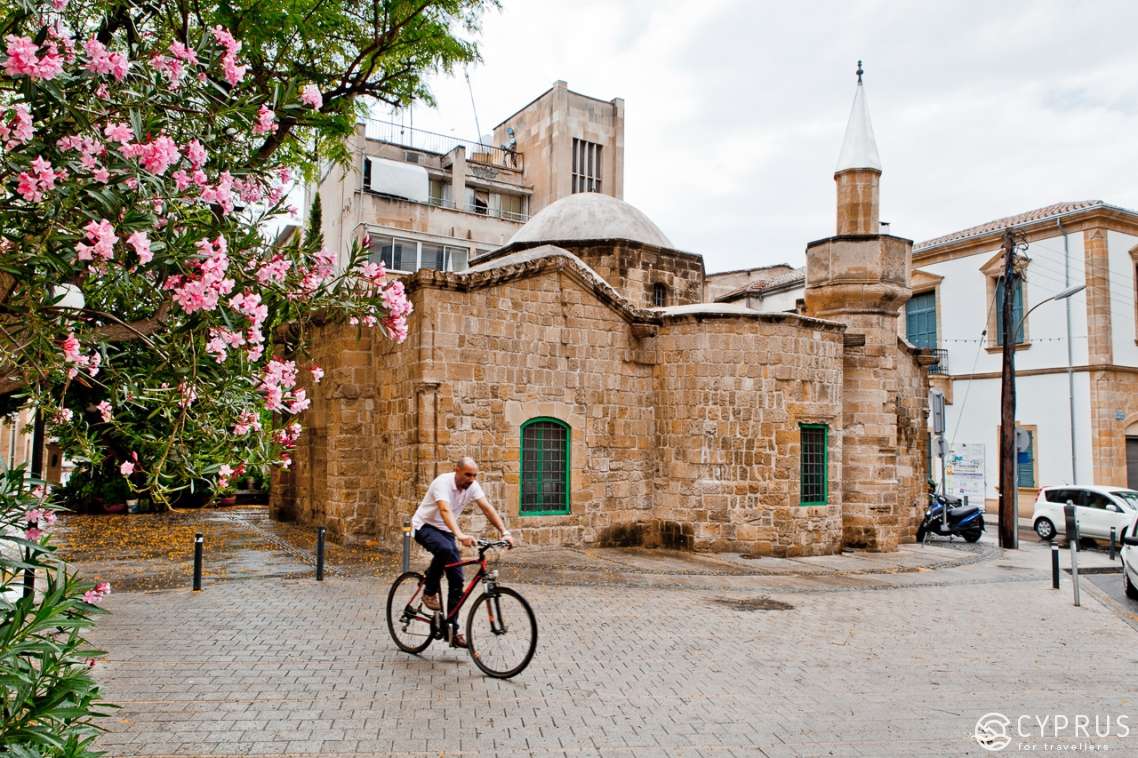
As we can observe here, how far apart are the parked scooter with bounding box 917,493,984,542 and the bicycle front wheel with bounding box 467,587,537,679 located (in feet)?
52.5

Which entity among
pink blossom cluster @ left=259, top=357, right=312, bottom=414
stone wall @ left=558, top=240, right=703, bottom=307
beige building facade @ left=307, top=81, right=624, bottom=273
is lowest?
pink blossom cluster @ left=259, top=357, right=312, bottom=414

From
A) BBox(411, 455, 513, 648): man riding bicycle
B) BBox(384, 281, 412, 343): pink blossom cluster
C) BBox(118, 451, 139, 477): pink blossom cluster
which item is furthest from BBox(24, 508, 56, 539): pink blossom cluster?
BBox(411, 455, 513, 648): man riding bicycle

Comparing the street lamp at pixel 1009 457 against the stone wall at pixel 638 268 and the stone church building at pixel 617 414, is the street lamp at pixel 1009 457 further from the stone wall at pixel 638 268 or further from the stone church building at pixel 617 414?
the stone wall at pixel 638 268

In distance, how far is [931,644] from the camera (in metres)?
8.76

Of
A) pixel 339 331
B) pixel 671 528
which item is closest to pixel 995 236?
pixel 671 528

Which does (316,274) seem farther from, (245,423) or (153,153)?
(153,153)

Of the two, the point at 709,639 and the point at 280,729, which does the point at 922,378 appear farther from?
the point at 280,729

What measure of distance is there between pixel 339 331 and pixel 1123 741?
14027 mm

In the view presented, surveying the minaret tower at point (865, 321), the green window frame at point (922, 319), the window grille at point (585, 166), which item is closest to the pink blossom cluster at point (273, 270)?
the minaret tower at point (865, 321)

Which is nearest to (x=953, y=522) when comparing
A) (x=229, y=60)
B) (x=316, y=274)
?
(x=316, y=274)

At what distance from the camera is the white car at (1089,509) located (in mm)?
20094

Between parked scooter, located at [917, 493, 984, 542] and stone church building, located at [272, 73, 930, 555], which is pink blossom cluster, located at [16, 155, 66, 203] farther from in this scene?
parked scooter, located at [917, 493, 984, 542]

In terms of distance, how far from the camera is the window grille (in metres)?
42.2

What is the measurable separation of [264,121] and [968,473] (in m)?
25.5
